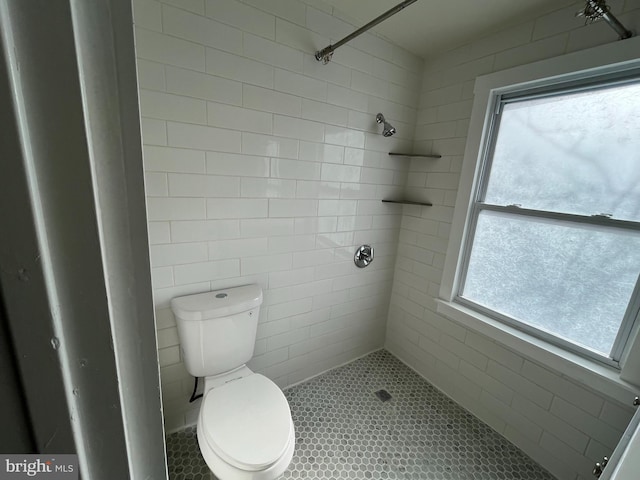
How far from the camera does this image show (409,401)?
5.73 ft

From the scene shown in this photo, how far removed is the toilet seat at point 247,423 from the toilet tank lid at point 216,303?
1.12 feet

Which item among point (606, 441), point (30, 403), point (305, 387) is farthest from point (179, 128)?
point (606, 441)

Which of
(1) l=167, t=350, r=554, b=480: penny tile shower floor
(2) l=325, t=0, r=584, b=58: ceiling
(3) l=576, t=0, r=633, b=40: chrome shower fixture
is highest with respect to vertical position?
(2) l=325, t=0, r=584, b=58: ceiling

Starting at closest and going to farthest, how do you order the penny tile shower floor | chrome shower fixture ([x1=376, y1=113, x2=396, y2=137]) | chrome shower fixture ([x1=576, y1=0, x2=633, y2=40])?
chrome shower fixture ([x1=576, y1=0, x2=633, y2=40])
the penny tile shower floor
chrome shower fixture ([x1=376, y1=113, x2=396, y2=137])

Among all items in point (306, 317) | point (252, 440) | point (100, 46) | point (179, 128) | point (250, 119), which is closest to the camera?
point (100, 46)

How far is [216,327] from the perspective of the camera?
126cm

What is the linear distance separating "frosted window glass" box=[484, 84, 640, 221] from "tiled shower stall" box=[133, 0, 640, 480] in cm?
24

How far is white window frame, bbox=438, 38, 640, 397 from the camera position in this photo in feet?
3.63

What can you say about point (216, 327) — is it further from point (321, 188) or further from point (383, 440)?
point (383, 440)

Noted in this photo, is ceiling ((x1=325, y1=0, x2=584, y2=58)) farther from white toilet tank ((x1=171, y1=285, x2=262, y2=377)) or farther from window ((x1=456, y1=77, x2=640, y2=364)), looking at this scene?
white toilet tank ((x1=171, y1=285, x2=262, y2=377))

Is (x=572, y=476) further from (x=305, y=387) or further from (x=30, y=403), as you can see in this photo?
(x=30, y=403)

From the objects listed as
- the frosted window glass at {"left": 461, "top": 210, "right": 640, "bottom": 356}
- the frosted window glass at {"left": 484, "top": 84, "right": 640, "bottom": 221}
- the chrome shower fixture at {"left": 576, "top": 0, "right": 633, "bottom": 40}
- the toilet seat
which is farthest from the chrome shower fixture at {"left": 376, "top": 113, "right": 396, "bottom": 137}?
Result: the toilet seat

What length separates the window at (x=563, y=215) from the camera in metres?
1.16

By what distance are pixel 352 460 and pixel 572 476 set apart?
1075 millimetres
